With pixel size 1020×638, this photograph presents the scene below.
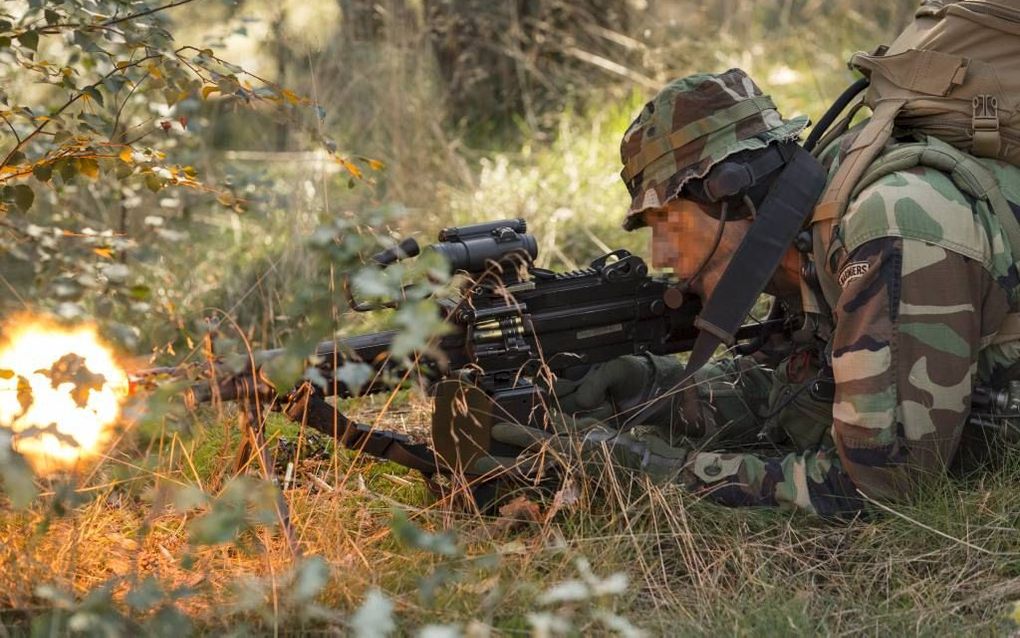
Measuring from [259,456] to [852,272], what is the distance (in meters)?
1.74

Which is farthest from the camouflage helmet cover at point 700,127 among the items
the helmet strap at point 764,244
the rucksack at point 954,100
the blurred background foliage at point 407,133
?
the blurred background foliage at point 407,133

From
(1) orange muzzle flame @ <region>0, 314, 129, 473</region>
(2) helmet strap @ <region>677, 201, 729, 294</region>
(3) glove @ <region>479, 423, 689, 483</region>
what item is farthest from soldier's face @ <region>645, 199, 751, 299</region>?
(1) orange muzzle flame @ <region>0, 314, 129, 473</region>

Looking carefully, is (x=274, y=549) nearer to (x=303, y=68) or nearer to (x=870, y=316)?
(x=870, y=316)

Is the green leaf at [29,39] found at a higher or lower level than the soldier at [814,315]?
higher

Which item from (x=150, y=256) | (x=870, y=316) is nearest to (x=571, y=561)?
(x=870, y=316)

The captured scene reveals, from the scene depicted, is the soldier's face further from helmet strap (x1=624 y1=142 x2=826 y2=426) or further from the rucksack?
the rucksack

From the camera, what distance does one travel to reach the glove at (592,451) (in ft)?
11.3

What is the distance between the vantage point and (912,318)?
3.07 m

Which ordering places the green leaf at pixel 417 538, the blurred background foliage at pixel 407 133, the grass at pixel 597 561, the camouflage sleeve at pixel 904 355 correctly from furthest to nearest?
the blurred background foliage at pixel 407 133 → the camouflage sleeve at pixel 904 355 → the grass at pixel 597 561 → the green leaf at pixel 417 538

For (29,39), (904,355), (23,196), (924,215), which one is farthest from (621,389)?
(29,39)

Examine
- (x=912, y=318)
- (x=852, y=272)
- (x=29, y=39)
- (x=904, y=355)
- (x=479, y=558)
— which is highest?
(x=29, y=39)

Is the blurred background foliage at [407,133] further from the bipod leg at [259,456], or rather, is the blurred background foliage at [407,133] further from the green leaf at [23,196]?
the bipod leg at [259,456]

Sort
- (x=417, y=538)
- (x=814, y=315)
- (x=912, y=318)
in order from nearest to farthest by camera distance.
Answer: (x=417, y=538)
(x=912, y=318)
(x=814, y=315)

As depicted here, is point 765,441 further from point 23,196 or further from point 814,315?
point 23,196
